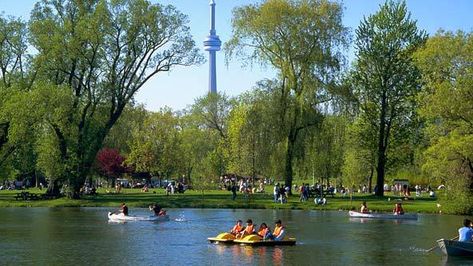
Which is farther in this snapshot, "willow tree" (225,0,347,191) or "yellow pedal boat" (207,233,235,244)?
"willow tree" (225,0,347,191)

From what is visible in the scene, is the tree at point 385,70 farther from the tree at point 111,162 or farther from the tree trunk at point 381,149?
the tree at point 111,162

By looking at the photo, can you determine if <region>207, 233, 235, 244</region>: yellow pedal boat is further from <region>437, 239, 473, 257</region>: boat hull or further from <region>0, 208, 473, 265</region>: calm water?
<region>437, 239, 473, 257</region>: boat hull

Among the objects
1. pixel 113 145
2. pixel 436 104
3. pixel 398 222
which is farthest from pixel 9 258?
pixel 113 145

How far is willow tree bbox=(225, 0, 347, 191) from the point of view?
71.8 metres

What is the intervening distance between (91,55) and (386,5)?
31143 mm

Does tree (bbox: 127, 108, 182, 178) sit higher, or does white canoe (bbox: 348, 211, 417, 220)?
tree (bbox: 127, 108, 182, 178)

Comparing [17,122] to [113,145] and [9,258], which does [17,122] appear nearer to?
[9,258]

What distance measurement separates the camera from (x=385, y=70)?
78938 millimetres

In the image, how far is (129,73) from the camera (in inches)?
3066

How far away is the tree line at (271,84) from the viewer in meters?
71.7

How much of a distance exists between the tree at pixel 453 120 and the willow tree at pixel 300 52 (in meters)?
11.1

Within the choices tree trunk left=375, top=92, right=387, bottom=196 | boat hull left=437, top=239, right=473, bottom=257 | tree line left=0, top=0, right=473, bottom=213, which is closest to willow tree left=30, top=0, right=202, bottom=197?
tree line left=0, top=0, right=473, bottom=213

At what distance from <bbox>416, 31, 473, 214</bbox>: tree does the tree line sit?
0.31 meters

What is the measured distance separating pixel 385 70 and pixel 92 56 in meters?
30.1
